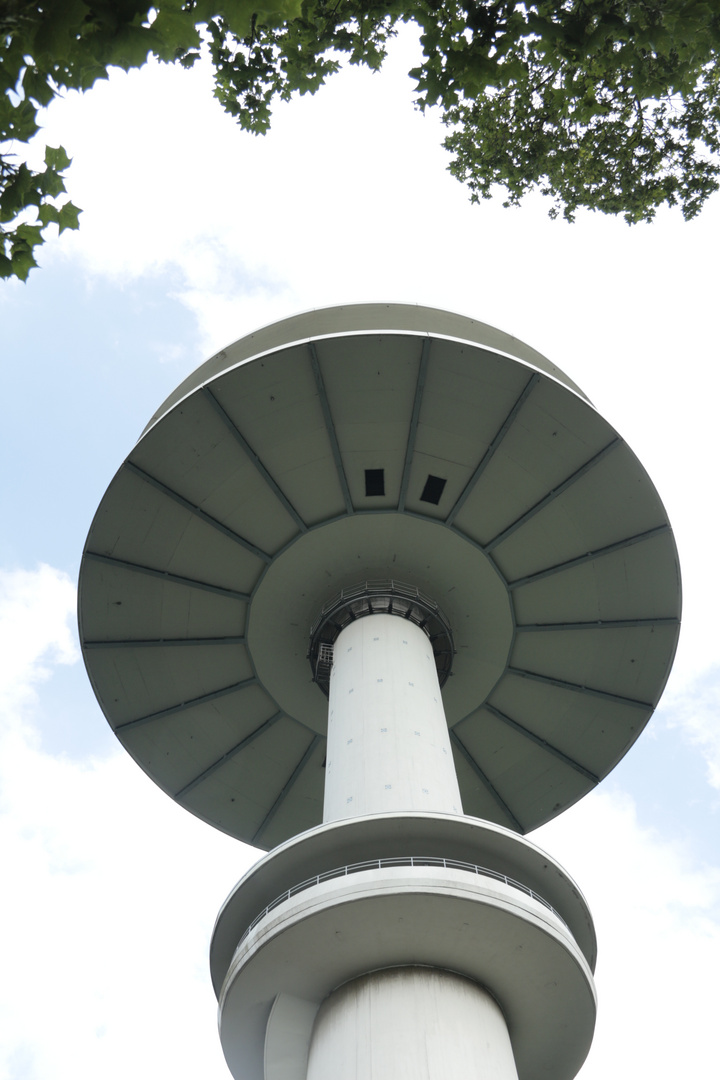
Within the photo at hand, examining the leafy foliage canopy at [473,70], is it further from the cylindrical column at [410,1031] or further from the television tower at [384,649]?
the cylindrical column at [410,1031]

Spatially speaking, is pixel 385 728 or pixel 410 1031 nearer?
pixel 410 1031

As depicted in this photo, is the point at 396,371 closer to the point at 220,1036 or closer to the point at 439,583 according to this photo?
the point at 439,583

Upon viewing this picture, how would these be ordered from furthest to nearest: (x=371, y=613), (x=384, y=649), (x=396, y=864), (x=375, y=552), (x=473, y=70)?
(x=375, y=552) → (x=371, y=613) → (x=384, y=649) → (x=396, y=864) → (x=473, y=70)

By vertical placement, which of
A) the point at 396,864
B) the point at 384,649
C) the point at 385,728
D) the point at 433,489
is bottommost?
the point at 396,864

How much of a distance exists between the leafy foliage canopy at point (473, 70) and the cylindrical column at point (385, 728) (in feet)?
25.9

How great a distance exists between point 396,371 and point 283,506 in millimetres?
3570

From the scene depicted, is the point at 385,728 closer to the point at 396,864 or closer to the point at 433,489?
the point at 396,864

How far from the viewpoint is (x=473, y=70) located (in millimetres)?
6988

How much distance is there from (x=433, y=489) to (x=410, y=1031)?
9.79 m

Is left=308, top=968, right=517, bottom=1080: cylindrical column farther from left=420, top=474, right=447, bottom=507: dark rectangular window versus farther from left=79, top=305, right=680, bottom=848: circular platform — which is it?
left=420, top=474, right=447, bottom=507: dark rectangular window

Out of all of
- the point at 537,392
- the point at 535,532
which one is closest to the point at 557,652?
the point at 535,532

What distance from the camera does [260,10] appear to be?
4992mm

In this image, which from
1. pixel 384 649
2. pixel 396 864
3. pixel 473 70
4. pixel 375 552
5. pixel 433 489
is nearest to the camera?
pixel 473 70

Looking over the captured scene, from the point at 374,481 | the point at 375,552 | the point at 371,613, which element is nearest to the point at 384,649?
the point at 371,613
